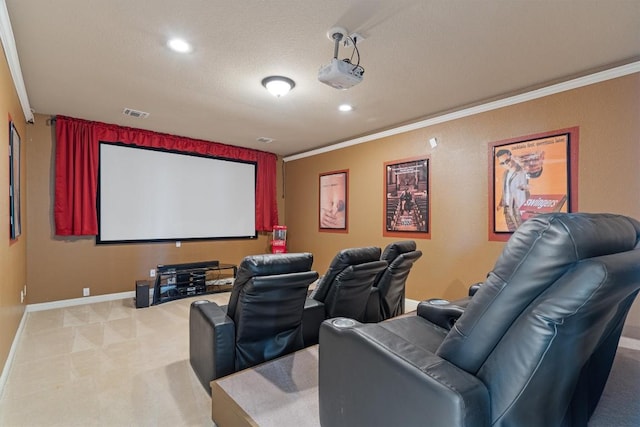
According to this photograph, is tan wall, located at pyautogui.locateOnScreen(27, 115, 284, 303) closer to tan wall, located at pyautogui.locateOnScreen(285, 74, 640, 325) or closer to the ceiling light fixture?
tan wall, located at pyautogui.locateOnScreen(285, 74, 640, 325)

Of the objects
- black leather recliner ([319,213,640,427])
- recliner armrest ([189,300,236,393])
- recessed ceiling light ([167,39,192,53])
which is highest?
recessed ceiling light ([167,39,192,53])

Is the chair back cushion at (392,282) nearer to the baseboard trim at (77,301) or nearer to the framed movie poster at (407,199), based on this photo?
the framed movie poster at (407,199)

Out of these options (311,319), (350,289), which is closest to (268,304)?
(311,319)

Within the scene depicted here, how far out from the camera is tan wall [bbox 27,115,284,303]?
4297mm

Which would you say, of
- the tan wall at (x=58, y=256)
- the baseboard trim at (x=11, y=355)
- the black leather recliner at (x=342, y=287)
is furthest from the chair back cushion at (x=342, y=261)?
the tan wall at (x=58, y=256)

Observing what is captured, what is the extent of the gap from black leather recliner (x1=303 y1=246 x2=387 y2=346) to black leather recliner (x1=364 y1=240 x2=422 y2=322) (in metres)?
0.36

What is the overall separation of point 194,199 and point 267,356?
4.16 metres

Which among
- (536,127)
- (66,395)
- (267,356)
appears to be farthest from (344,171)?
(66,395)

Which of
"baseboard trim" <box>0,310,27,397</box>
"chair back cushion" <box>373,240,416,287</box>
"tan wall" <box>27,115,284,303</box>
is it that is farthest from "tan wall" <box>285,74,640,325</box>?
"baseboard trim" <box>0,310,27,397</box>

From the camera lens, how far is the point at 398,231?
15.8ft

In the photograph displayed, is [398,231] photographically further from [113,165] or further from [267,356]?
[113,165]

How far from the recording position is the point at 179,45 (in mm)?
2641

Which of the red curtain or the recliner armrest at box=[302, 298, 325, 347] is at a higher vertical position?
the red curtain

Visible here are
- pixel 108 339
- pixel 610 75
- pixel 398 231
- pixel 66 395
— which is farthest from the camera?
pixel 398 231
